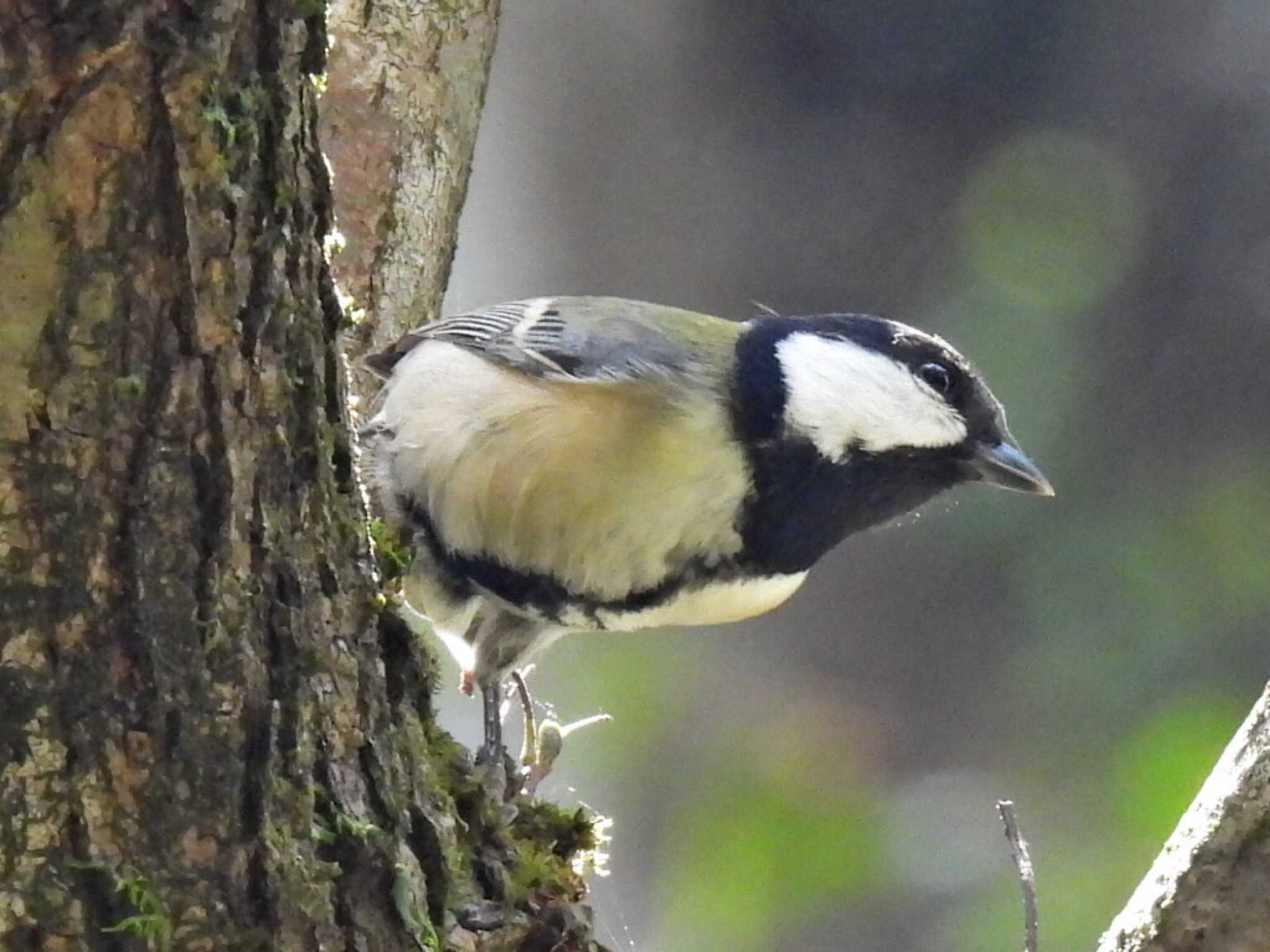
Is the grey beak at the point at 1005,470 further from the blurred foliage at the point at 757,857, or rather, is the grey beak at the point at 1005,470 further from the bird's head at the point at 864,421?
the blurred foliage at the point at 757,857

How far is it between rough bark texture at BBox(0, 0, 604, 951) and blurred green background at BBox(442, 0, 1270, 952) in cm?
181

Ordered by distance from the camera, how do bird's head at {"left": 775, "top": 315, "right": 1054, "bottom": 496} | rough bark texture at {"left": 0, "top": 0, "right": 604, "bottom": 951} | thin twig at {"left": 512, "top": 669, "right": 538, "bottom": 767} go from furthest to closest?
bird's head at {"left": 775, "top": 315, "right": 1054, "bottom": 496} < thin twig at {"left": 512, "top": 669, "right": 538, "bottom": 767} < rough bark texture at {"left": 0, "top": 0, "right": 604, "bottom": 951}

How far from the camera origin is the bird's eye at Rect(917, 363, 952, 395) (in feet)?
5.34

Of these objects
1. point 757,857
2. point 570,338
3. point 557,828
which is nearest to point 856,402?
point 570,338

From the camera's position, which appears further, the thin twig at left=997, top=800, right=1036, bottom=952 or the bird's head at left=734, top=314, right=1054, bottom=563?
the bird's head at left=734, top=314, right=1054, bottom=563

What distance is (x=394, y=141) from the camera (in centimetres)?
176

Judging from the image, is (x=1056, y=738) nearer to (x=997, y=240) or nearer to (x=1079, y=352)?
(x=1079, y=352)

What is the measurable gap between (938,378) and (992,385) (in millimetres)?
894

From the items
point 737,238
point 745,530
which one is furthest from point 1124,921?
point 737,238

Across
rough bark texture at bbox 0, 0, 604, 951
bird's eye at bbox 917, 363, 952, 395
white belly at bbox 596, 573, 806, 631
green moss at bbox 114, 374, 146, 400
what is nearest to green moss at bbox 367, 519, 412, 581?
rough bark texture at bbox 0, 0, 604, 951

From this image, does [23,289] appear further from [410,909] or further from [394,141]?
[394,141]

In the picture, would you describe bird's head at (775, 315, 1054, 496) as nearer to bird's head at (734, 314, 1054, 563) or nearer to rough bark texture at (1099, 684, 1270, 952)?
bird's head at (734, 314, 1054, 563)

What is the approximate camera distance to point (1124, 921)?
1123 mm

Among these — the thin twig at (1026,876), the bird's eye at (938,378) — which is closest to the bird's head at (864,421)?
the bird's eye at (938,378)
